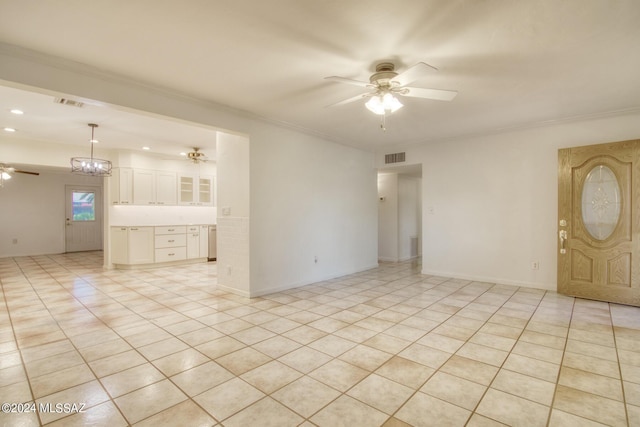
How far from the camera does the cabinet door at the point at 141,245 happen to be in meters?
6.67

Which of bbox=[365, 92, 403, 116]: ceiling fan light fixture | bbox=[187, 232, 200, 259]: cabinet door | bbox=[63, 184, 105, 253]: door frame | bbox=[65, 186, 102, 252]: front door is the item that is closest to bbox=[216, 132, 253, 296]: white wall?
bbox=[365, 92, 403, 116]: ceiling fan light fixture

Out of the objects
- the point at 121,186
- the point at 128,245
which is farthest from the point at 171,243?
the point at 121,186

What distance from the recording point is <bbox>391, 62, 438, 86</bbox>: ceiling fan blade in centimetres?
229

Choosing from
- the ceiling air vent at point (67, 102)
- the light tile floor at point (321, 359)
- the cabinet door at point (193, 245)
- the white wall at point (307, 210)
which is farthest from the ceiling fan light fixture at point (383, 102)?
the cabinet door at point (193, 245)

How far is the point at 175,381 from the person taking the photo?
219cm

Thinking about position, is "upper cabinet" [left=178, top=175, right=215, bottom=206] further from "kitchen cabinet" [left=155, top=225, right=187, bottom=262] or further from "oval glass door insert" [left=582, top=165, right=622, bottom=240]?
"oval glass door insert" [left=582, top=165, right=622, bottom=240]

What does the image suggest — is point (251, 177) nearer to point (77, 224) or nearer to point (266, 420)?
point (266, 420)

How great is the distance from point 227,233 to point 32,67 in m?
2.85

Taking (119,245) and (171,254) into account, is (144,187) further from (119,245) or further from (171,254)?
(171,254)

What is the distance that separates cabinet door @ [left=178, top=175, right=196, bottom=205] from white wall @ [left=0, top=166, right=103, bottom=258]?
4415 mm

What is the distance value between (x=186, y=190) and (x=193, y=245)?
4.83ft

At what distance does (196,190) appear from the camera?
314 inches

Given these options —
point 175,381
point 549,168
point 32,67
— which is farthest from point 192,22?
point 549,168

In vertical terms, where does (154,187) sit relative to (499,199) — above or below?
above
